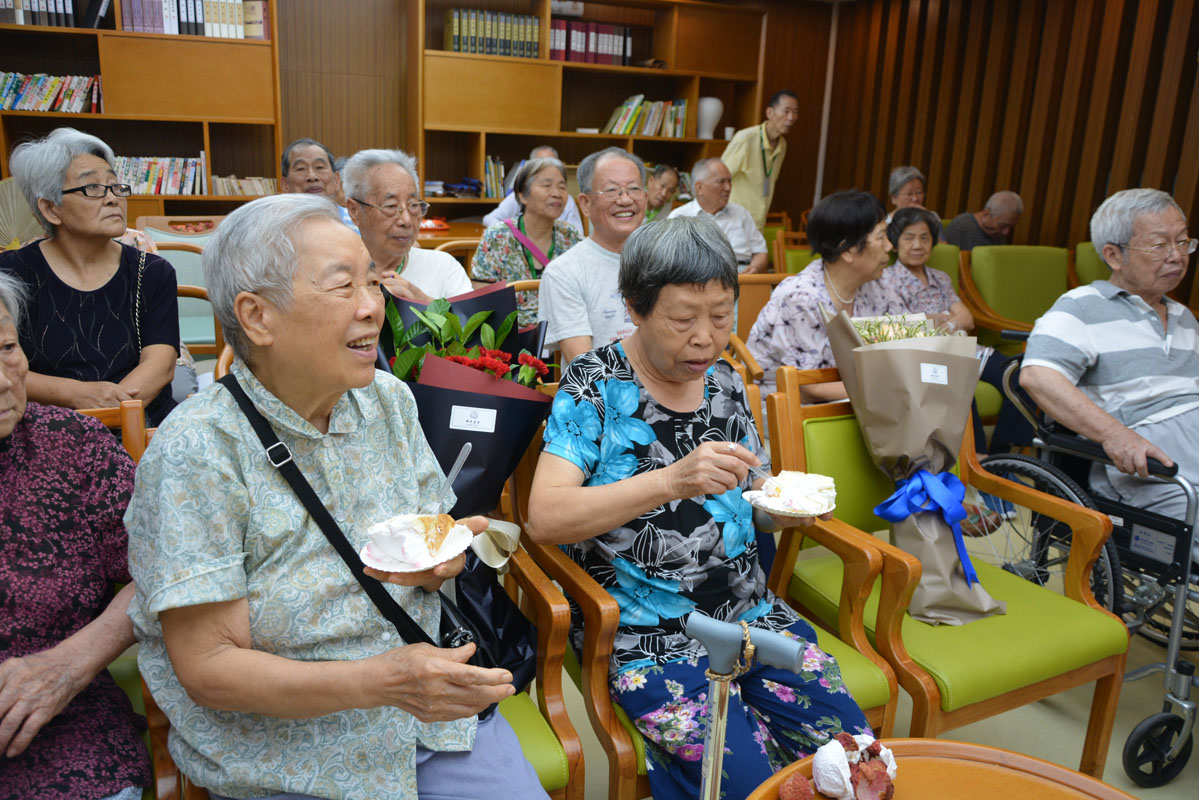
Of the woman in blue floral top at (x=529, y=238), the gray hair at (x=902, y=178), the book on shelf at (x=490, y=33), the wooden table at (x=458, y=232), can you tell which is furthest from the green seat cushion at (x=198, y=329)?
the gray hair at (x=902, y=178)

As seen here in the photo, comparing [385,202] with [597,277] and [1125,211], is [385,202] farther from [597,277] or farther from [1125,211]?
[1125,211]

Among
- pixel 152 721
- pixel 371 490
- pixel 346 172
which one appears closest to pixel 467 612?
pixel 371 490

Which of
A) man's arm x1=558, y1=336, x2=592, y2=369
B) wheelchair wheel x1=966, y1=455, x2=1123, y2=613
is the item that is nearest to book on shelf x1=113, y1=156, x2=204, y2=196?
man's arm x1=558, y1=336, x2=592, y2=369

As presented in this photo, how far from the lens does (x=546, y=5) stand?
6.48 metres

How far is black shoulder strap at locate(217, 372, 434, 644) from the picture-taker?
47.4 inches

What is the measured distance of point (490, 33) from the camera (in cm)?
642

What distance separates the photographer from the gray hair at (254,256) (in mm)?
1197

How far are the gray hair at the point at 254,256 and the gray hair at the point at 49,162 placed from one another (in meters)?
1.62

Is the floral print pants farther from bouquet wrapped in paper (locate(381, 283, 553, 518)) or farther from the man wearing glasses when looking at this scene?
the man wearing glasses

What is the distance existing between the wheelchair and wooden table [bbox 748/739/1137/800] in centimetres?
95

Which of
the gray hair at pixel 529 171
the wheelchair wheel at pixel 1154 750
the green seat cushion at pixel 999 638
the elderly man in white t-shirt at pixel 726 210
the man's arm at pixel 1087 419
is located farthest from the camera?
the elderly man in white t-shirt at pixel 726 210

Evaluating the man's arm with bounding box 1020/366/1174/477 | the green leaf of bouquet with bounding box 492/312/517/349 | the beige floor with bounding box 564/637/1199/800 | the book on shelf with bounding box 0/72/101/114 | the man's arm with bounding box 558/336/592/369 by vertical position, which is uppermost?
the book on shelf with bounding box 0/72/101/114

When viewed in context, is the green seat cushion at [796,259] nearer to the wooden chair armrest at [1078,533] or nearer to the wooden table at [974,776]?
the wooden chair armrest at [1078,533]

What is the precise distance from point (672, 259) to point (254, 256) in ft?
2.53
